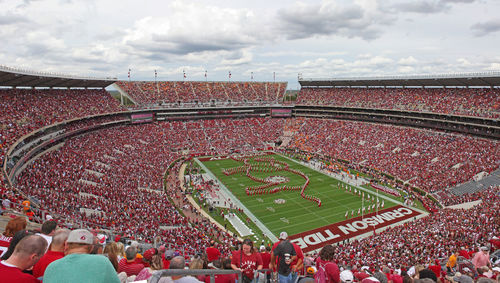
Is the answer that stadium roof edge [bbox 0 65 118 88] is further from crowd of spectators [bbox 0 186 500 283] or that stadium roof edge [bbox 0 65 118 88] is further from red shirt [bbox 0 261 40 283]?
red shirt [bbox 0 261 40 283]

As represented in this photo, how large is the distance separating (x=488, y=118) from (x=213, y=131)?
133 ft

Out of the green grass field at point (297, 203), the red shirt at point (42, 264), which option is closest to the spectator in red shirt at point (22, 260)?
the red shirt at point (42, 264)

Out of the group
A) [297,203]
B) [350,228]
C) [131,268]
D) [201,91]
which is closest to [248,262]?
[131,268]

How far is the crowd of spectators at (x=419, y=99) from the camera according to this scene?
38.7 metres

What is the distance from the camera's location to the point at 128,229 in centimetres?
1772

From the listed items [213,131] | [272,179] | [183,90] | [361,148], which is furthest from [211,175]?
[183,90]

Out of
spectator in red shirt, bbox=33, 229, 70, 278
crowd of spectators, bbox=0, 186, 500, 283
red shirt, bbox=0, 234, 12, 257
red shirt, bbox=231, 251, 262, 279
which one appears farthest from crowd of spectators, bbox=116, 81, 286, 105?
spectator in red shirt, bbox=33, 229, 70, 278

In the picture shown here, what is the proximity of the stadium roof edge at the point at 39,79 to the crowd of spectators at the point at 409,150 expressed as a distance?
3491 cm

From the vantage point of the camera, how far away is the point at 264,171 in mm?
39094

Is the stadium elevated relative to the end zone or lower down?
elevated

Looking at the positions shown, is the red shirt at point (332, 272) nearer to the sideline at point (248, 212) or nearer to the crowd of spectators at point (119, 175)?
the crowd of spectators at point (119, 175)

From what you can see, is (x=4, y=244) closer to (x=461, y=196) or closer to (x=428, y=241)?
(x=428, y=241)

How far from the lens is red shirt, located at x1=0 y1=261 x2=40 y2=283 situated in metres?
2.63

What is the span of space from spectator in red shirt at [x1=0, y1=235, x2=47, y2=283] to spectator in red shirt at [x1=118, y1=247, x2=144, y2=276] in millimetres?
2145
